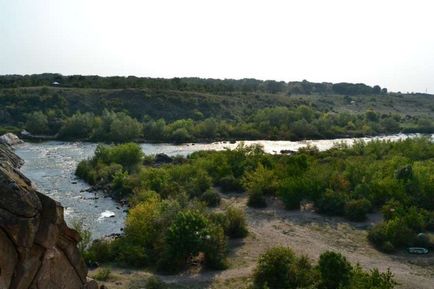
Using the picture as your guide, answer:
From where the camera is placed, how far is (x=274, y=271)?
24375 millimetres

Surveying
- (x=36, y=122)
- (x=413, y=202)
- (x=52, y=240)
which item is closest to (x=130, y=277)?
(x=52, y=240)

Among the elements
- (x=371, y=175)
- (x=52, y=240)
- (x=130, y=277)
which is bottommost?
(x=130, y=277)

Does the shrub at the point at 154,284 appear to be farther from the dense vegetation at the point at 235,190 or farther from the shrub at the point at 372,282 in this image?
the shrub at the point at 372,282

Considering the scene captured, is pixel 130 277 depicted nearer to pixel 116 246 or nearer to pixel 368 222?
pixel 116 246

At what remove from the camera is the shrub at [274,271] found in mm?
24234

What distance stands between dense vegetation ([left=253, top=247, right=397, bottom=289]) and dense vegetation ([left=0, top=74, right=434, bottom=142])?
66.7m

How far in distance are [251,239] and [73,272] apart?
18.9 metres

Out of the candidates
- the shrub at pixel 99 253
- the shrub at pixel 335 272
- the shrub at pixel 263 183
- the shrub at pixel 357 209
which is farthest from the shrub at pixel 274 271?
the shrub at pixel 263 183

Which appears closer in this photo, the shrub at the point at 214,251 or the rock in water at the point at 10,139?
the shrub at the point at 214,251

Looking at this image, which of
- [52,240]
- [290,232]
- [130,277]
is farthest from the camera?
[290,232]

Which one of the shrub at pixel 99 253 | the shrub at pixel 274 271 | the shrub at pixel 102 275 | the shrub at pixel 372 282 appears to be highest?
the shrub at pixel 372 282

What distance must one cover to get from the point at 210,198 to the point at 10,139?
5145 cm

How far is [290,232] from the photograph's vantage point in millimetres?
34594

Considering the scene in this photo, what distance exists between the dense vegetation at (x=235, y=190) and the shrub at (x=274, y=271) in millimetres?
3481
